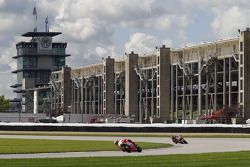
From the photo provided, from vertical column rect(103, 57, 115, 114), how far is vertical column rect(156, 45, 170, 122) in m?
29.0

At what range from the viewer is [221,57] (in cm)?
14500

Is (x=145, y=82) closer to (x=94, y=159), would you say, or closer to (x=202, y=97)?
(x=202, y=97)

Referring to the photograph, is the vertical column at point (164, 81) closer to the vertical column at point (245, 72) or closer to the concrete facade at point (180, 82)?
the concrete facade at point (180, 82)

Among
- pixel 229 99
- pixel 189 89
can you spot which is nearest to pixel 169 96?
Answer: pixel 189 89

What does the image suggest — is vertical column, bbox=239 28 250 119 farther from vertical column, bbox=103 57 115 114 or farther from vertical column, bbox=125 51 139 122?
vertical column, bbox=103 57 115 114

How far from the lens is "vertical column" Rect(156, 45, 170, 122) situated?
6334 inches

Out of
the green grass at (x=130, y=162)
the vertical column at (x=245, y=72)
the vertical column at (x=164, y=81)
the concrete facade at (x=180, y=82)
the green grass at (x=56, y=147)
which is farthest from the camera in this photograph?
the vertical column at (x=164, y=81)

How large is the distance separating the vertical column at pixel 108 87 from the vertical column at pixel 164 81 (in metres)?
29.0

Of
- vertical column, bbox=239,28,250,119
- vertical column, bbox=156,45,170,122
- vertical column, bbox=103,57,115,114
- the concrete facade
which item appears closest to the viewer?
vertical column, bbox=239,28,250,119

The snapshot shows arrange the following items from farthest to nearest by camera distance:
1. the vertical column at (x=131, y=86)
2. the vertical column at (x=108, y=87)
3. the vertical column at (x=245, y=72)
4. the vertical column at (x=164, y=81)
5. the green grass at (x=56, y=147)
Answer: the vertical column at (x=108, y=87), the vertical column at (x=131, y=86), the vertical column at (x=164, y=81), the vertical column at (x=245, y=72), the green grass at (x=56, y=147)

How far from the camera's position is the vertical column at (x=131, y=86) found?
175375 mm

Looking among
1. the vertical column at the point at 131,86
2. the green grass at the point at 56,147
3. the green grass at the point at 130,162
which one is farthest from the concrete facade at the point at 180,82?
the green grass at the point at 130,162

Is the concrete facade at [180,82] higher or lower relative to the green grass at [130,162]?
higher

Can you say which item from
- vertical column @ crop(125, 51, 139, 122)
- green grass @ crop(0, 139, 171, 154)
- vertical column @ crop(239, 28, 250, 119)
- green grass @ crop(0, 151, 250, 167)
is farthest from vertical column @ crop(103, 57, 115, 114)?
green grass @ crop(0, 151, 250, 167)
